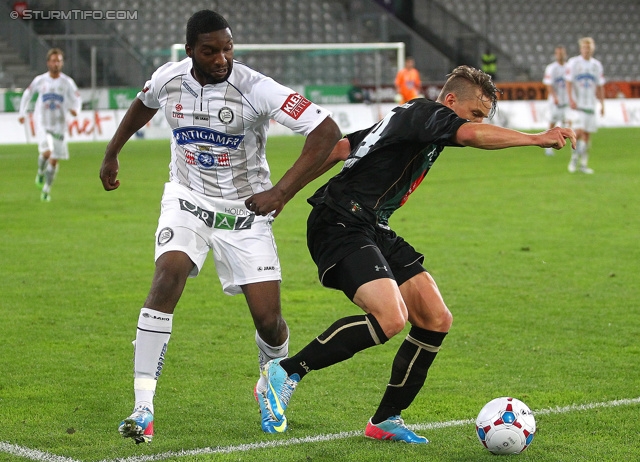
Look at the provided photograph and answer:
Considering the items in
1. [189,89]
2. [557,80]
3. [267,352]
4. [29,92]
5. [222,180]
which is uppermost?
[189,89]

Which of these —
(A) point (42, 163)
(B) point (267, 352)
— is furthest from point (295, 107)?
(A) point (42, 163)

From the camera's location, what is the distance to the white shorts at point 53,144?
1594 cm

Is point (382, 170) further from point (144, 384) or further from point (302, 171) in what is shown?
point (144, 384)

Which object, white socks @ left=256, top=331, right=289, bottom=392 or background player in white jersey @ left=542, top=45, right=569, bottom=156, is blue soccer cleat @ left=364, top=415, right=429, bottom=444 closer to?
white socks @ left=256, top=331, right=289, bottom=392

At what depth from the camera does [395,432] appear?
184 inches

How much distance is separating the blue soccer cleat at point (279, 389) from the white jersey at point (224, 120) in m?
0.90

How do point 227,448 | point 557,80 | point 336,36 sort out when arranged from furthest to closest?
point 336,36, point 557,80, point 227,448

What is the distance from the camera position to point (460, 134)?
4320 mm

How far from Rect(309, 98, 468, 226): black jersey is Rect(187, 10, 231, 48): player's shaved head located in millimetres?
869

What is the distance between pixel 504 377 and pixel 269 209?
6.65 feet

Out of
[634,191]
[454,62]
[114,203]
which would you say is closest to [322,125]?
[114,203]

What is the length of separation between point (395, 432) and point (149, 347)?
119cm

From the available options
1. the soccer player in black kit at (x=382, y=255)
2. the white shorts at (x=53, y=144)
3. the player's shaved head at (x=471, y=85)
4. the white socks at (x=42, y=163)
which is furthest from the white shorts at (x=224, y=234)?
the white shorts at (x=53, y=144)

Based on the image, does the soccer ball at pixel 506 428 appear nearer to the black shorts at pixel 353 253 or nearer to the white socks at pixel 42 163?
the black shorts at pixel 353 253
